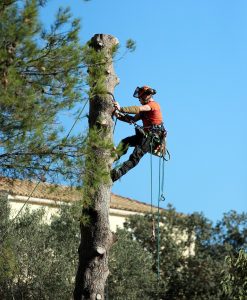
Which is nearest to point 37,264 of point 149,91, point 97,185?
point 149,91

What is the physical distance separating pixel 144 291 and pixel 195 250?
745 cm

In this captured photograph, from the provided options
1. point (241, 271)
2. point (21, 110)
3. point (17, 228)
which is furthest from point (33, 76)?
point (17, 228)

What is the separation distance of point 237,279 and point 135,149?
809 centimetres

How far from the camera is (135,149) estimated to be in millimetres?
11398

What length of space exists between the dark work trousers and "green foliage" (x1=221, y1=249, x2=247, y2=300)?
7.44 metres

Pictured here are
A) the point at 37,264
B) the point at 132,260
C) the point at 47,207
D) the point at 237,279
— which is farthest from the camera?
the point at 47,207

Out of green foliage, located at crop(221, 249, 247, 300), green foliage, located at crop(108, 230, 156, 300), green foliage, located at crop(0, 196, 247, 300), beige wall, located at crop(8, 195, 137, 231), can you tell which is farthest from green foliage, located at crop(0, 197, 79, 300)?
green foliage, located at crop(221, 249, 247, 300)

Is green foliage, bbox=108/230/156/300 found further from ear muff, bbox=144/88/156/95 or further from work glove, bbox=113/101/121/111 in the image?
work glove, bbox=113/101/121/111

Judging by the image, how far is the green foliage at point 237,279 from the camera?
18.1m

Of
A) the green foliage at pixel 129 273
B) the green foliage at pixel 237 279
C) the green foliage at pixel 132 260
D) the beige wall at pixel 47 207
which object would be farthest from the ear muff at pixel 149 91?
the green foliage at pixel 129 273

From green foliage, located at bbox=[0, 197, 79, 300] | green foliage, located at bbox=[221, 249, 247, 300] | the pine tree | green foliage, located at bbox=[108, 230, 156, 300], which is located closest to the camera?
the pine tree

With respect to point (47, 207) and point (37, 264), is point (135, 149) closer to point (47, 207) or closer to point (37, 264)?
point (37, 264)

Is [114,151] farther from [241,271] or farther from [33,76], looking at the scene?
[241,271]

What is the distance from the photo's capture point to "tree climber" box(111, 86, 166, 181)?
1112 cm
